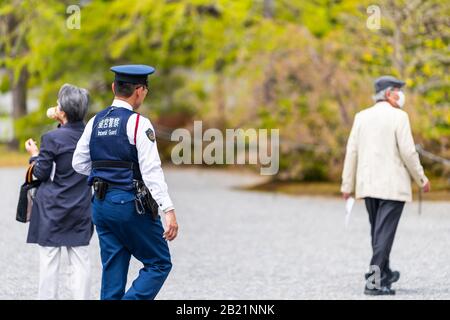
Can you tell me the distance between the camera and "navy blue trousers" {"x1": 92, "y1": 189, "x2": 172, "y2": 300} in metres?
6.31

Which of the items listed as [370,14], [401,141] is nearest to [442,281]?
[401,141]

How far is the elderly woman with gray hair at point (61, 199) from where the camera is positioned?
718 cm

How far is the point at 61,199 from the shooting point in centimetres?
722

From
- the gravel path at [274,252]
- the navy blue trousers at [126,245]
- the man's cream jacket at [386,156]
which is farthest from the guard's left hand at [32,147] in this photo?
the man's cream jacket at [386,156]

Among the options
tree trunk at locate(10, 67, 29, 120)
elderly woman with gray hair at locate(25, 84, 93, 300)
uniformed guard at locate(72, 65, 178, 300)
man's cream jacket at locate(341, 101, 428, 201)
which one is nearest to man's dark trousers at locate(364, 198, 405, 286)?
man's cream jacket at locate(341, 101, 428, 201)

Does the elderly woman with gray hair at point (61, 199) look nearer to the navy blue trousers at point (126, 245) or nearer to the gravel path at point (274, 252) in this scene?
the navy blue trousers at point (126, 245)

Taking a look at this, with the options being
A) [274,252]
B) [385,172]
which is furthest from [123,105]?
[274,252]

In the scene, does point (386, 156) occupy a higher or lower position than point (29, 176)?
higher

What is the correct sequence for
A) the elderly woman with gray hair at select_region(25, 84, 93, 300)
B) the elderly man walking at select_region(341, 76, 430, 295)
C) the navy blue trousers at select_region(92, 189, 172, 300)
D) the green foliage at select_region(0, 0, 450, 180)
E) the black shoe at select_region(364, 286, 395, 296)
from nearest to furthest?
the navy blue trousers at select_region(92, 189, 172, 300)
the elderly woman with gray hair at select_region(25, 84, 93, 300)
the black shoe at select_region(364, 286, 395, 296)
the elderly man walking at select_region(341, 76, 430, 295)
the green foliage at select_region(0, 0, 450, 180)

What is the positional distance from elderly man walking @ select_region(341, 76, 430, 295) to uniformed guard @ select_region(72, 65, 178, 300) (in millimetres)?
2641

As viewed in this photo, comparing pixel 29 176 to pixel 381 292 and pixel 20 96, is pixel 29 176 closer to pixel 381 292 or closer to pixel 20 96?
pixel 381 292

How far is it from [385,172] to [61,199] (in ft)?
9.05

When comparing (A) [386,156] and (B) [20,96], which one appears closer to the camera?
(A) [386,156]

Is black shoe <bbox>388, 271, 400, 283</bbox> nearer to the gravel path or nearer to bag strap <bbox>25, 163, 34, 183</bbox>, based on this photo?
the gravel path
